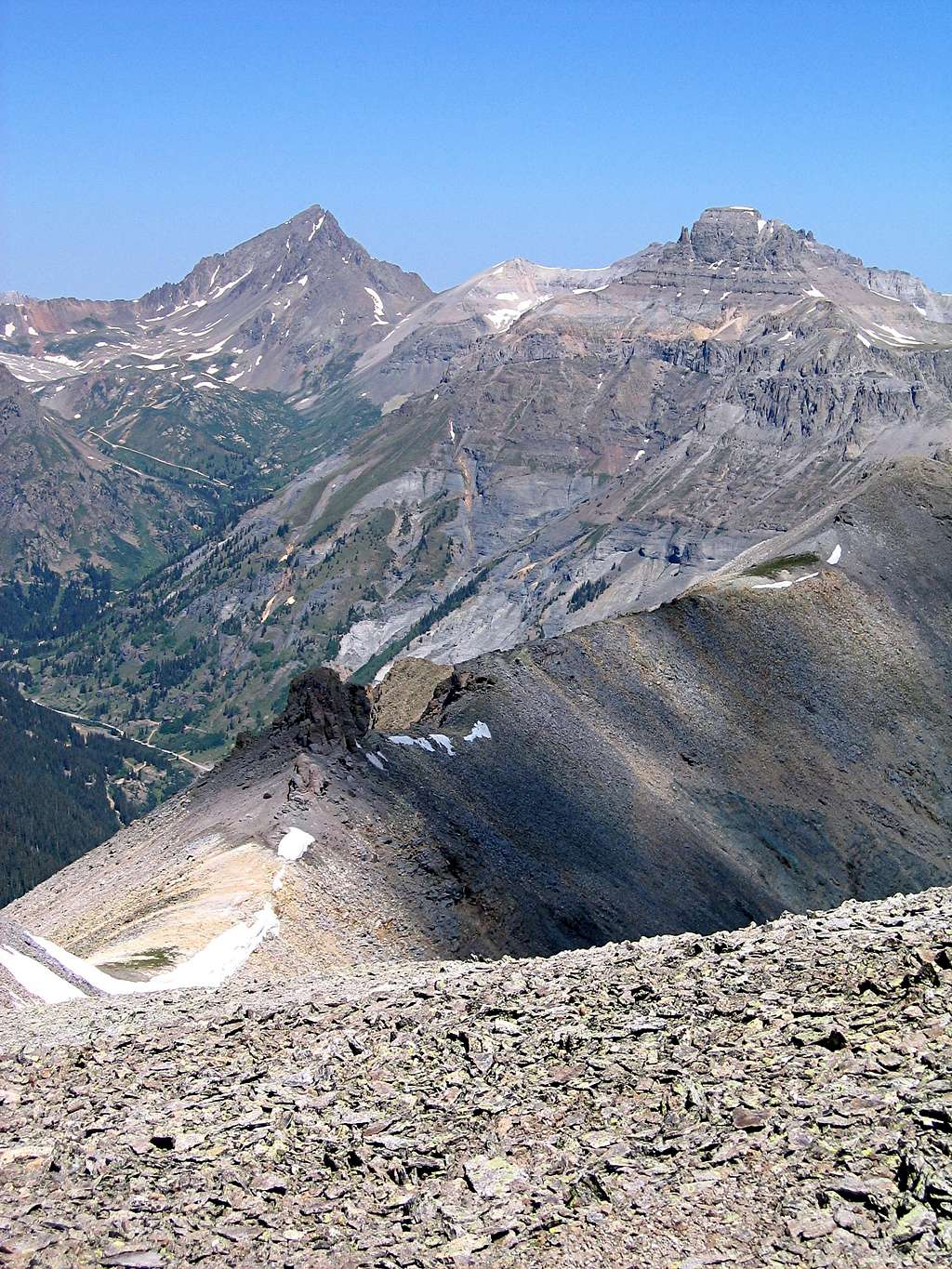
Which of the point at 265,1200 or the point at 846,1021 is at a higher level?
the point at 265,1200

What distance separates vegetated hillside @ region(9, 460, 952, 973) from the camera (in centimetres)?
6894

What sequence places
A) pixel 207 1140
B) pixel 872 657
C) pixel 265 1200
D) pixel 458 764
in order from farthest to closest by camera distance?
1. pixel 872 657
2. pixel 458 764
3. pixel 207 1140
4. pixel 265 1200

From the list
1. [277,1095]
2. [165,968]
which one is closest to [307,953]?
[165,968]

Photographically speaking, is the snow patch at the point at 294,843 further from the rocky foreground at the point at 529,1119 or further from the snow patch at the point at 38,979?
the rocky foreground at the point at 529,1119

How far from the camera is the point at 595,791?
91.1m

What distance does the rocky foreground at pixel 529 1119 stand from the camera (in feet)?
91.2

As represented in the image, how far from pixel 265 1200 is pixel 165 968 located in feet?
82.3

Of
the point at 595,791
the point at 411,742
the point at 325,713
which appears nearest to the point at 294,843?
the point at 325,713

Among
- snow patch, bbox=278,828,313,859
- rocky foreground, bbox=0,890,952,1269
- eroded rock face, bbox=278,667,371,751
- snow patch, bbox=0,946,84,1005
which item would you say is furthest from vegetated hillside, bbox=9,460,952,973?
rocky foreground, bbox=0,890,952,1269

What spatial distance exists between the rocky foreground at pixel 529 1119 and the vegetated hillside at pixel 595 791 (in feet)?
64.0

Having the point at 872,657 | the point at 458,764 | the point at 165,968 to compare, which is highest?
the point at 165,968

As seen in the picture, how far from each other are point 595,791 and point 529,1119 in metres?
58.9

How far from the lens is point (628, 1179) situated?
96.6 ft

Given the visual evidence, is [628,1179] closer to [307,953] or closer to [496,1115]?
[496,1115]
